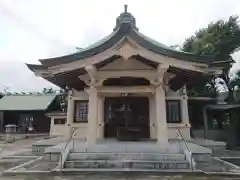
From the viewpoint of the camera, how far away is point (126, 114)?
12.2 m

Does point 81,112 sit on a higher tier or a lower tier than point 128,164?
higher

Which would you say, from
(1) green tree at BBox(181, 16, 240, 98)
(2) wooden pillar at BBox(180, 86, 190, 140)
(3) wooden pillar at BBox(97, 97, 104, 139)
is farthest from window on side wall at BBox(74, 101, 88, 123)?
(1) green tree at BBox(181, 16, 240, 98)

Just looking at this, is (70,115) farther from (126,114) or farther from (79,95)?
(126,114)

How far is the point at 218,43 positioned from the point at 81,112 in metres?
12.0

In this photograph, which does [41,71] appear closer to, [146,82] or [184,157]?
[146,82]

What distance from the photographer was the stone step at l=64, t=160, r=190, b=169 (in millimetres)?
7676

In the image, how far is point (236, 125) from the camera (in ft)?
57.5

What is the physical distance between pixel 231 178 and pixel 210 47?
14.1 metres

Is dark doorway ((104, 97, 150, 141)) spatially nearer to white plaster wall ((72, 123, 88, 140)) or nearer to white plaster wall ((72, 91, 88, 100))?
white plaster wall ((72, 123, 88, 140))

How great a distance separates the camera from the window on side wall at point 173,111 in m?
12.3

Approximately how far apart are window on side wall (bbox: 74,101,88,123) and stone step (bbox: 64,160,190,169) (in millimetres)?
4823

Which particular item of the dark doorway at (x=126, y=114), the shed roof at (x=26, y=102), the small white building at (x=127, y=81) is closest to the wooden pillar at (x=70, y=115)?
the small white building at (x=127, y=81)

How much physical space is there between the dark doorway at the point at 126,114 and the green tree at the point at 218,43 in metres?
8.40

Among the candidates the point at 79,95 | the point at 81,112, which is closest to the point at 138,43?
the point at 79,95
